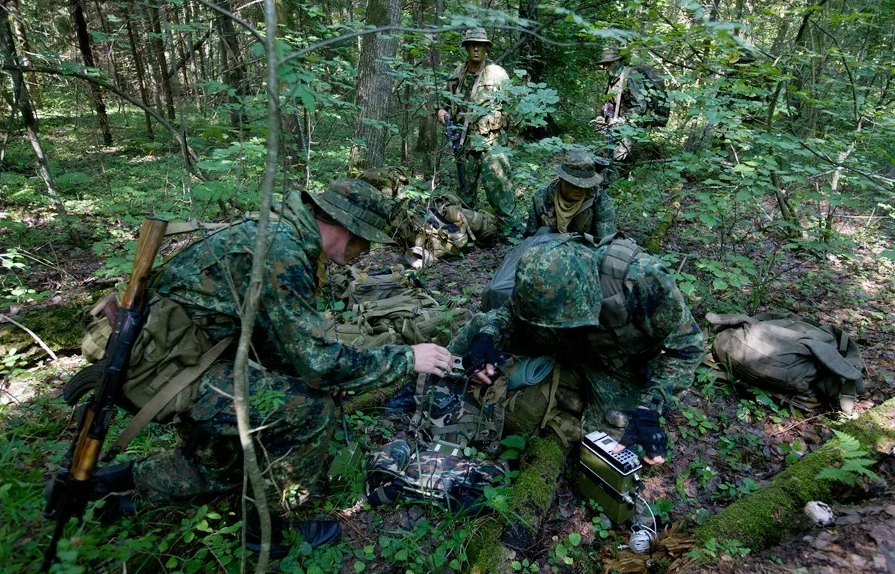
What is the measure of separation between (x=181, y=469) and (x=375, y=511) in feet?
3.80

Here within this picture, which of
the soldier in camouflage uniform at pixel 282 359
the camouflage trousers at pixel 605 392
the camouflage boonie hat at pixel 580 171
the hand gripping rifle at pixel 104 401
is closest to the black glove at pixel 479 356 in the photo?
the camouflage trousers at pixel 605 392

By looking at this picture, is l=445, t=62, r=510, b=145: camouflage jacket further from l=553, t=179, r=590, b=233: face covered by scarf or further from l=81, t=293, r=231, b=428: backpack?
l=81, t=293, r=231, b=428: backpack

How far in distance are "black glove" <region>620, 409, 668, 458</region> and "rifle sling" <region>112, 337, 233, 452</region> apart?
258 cm

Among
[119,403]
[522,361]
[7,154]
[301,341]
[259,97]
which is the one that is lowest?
[7,154]

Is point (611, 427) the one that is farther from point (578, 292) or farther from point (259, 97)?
point (259, 97)

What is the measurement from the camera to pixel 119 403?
2307 millimetres

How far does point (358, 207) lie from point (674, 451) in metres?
2.95

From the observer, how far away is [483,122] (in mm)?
7254

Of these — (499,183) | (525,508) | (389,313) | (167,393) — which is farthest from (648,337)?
(499,183)

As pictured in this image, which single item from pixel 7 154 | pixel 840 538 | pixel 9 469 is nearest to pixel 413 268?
pixel 9 469

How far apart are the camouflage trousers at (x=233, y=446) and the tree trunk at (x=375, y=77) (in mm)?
5111

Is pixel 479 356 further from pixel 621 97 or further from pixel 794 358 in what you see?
pixel 621 97

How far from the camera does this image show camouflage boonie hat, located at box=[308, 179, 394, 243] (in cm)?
257

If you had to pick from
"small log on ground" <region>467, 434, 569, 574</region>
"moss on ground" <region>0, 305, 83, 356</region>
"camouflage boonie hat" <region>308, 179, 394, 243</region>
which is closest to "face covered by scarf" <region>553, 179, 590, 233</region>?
"small log on ground" <region>467, 434, 569, 574</region>
